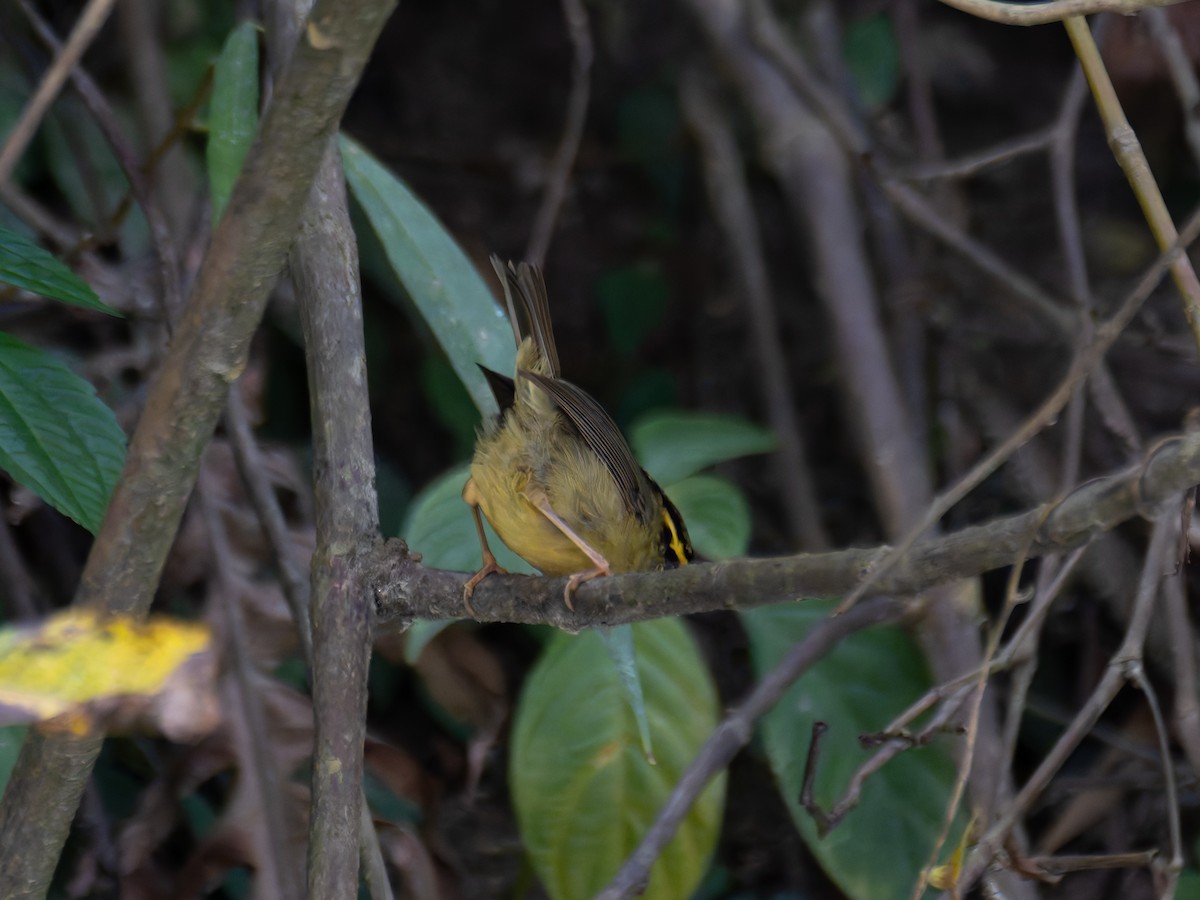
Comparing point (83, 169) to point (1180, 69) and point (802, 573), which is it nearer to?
point (802, 573)

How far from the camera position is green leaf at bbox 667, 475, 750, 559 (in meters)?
2.21

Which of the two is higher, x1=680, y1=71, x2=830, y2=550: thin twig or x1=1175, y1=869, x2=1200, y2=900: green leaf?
x1=680, y1=71, x2=830, y2=550: thin twig

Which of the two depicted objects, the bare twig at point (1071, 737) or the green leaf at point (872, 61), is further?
the green leaf at point (872, 61)

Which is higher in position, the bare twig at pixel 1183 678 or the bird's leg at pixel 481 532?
the bird's leg at pixel 481 532

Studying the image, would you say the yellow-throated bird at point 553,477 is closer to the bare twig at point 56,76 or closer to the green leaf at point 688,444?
the green leaf at point 688,444

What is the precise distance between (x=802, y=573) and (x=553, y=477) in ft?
3.49

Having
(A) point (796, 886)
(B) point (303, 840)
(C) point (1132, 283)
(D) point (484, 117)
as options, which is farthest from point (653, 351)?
(B) point (303, 840)

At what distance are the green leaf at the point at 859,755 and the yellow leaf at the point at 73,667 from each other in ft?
4.06

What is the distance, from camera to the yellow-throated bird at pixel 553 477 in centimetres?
204

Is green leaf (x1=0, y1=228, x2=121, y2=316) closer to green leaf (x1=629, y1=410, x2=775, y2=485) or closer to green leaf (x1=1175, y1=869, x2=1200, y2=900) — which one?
green leaf (x1=629, y1=410, x2=775, y2=485)

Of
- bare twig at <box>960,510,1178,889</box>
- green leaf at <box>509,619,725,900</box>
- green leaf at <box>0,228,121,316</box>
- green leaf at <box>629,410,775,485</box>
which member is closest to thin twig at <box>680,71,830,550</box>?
green leaf at <box>629,410,775,485</box>

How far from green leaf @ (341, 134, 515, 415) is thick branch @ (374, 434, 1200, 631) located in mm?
531

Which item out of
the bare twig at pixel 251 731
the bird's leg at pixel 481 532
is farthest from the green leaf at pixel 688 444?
the bare twig at pixel 251 731

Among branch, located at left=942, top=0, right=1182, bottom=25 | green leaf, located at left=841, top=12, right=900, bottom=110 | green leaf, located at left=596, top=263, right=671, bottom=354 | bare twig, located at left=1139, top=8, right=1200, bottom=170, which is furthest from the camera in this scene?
green leaf, located at left=596, top=263, right=671, bottom=354
